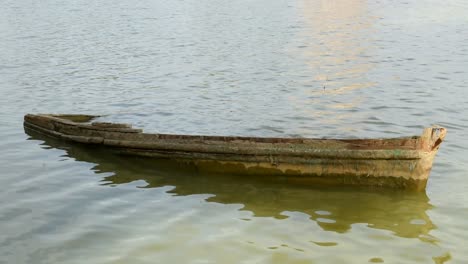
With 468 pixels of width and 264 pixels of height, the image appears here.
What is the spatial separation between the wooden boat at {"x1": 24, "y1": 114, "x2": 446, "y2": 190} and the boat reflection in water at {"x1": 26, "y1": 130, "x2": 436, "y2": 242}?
0.40 feet

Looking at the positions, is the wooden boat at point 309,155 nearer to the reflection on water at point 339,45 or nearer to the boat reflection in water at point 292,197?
the boat reflection in water at point 292,197

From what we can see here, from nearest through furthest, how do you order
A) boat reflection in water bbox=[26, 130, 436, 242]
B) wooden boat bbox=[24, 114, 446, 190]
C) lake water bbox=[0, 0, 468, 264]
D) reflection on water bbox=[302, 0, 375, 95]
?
lake water bbox=[0, 0, 468, 264]
boat reflection in water bbox=[26, 130, 436, 242]
wooden boat bbox=[24, 114, 446, 190]
reflection on water bbox=[302, 0, 375, 95]

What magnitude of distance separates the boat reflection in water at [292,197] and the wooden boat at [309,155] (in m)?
0.12

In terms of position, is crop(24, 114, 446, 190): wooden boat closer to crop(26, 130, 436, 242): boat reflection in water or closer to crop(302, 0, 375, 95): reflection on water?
crop(26, 130, 436, 242): boat reflection in water

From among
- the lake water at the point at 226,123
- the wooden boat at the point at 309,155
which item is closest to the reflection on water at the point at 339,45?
the lake water at the point at 226,123

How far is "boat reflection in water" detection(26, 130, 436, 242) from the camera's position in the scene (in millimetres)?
6980

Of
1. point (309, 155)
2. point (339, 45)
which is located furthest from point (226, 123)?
point (339, 45)

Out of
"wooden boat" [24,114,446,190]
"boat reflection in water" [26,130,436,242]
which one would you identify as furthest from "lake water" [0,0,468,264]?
"wooden boat" [24,114,446,190]

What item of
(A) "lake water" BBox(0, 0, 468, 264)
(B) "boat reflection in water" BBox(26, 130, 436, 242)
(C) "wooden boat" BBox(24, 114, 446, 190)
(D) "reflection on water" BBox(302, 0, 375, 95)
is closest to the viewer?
(A) "lake water" BBox(0, 0, 468, 264)

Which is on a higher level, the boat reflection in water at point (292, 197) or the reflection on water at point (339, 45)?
the reflection on water at point (339, 45)

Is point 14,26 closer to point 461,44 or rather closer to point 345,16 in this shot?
point 345,16

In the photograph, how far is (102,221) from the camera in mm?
7047

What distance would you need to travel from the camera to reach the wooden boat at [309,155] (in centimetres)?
A: 735

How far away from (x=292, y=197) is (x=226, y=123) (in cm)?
411
